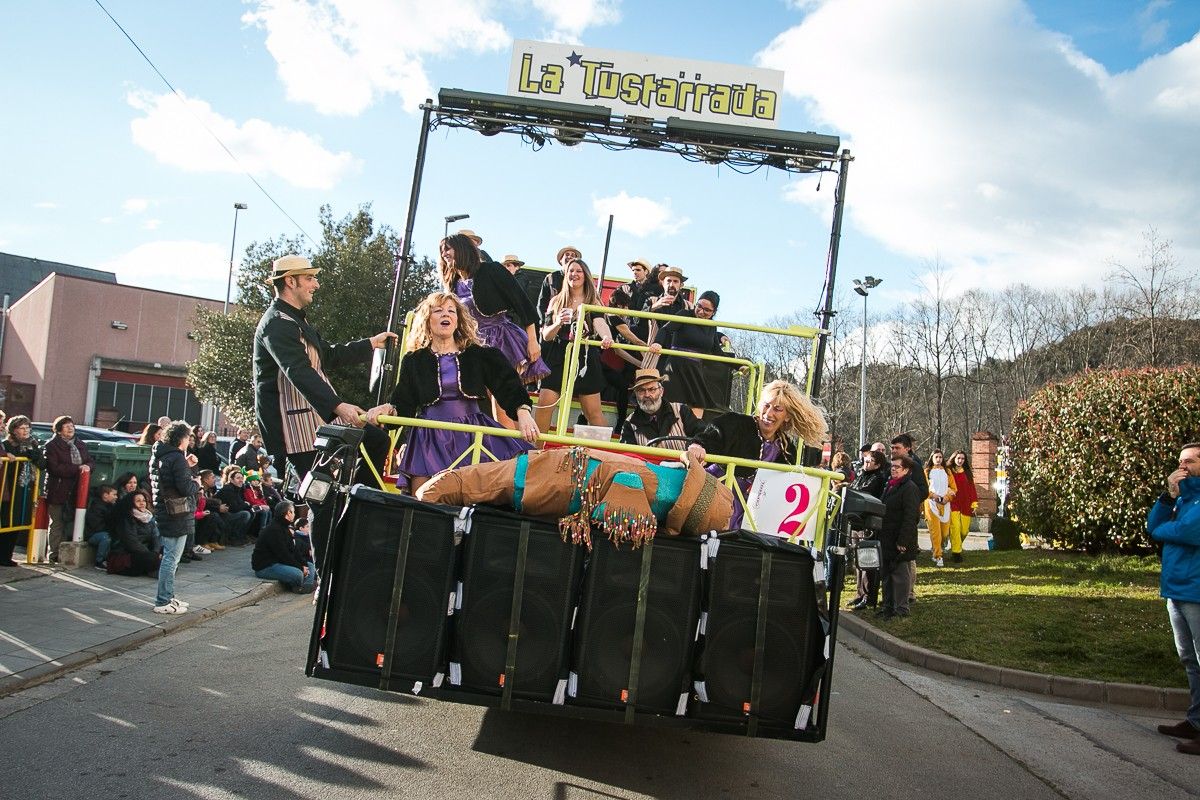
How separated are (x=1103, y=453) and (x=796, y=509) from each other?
11940mm

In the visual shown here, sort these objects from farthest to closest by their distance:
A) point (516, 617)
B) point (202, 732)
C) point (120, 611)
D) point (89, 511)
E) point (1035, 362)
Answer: point (1035, 362) → point (89, 511) → point (120, 611) → point (202, 732) → point (516, 617)

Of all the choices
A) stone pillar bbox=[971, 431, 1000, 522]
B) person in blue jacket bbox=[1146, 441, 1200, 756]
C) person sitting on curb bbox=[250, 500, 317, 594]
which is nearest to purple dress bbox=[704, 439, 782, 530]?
person in blue jacket bbox=[1146, 441, 1200, 756]

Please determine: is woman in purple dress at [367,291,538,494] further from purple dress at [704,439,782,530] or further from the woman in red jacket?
the woman in red jacket

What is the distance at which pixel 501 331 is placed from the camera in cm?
738

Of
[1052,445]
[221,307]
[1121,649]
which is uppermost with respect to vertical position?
[221,307]

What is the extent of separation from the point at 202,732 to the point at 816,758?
3515mm

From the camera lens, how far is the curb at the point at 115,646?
6.02 m

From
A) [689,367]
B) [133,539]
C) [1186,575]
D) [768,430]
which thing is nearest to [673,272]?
[689,367]

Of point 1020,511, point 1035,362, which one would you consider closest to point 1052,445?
point 1020,511

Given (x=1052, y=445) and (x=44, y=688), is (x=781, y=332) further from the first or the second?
(x=1052, y=445)

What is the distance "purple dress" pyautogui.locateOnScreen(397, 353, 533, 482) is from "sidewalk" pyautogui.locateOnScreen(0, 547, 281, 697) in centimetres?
301

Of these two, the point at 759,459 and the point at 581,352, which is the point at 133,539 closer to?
the point at 581,352

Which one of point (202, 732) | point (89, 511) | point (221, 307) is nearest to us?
point (202, 732)

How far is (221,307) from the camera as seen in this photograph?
47.1 meters
